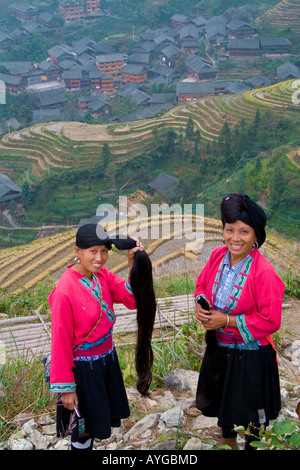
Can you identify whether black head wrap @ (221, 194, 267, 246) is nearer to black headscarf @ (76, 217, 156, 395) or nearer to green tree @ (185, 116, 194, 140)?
black headscarf @ (76, 217, 156, 395)

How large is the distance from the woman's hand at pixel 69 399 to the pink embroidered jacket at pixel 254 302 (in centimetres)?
56

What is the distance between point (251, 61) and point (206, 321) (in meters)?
33.5

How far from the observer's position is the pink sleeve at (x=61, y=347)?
170cm

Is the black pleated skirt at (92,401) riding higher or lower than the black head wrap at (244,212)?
lower

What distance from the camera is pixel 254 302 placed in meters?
1.81

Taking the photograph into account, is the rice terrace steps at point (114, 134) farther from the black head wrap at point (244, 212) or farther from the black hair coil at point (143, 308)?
the black head wrap at point (244, 212)

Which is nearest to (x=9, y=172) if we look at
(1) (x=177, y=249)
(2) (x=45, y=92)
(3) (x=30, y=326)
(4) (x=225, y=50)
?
(2) (x=45, y=92)

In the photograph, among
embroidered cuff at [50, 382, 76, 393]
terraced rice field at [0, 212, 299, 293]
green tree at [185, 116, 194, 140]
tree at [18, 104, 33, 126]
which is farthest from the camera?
tree at [18, 104, 33, 126]

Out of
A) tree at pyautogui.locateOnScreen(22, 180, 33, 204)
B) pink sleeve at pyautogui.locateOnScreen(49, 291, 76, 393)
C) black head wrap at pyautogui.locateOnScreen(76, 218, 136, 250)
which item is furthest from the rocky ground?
tree at pyautogui.locateOnScreen(22, 180, 33, 204)

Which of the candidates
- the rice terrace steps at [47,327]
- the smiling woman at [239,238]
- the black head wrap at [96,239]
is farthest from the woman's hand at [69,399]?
the rice terrace steps at [47,327]

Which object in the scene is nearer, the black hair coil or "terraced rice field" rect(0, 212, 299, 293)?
the black hair coil

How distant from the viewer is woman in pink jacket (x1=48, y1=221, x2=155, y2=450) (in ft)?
5.62

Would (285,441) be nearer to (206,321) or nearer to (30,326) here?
(206,321)

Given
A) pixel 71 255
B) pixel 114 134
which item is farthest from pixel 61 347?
pixel 114 134
